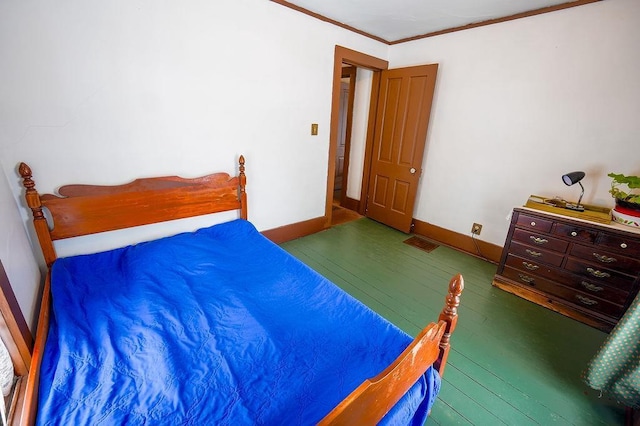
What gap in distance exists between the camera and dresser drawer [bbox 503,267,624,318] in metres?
1.97

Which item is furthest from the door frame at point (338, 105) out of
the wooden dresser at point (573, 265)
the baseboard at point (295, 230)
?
the wooden dresser at point (573, 265)

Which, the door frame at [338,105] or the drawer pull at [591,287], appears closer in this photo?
the drawer pull at [591,287]

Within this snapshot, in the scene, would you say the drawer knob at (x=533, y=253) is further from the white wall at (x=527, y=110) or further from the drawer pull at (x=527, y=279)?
the white wall at (x=527, y=110)

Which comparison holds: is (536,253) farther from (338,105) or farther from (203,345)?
(203,345)

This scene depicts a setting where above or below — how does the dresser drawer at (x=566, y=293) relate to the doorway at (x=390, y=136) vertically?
below

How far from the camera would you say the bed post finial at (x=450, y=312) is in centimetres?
101

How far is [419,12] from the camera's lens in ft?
8.20

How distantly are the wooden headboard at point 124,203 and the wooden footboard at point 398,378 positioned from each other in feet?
6.38

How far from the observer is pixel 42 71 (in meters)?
1.53

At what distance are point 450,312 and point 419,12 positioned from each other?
8.94 ft

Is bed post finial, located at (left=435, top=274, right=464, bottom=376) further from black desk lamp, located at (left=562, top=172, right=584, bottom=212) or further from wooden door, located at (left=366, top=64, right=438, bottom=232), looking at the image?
wooden door, located at (left=366, top=64, right=438, bottom=232)

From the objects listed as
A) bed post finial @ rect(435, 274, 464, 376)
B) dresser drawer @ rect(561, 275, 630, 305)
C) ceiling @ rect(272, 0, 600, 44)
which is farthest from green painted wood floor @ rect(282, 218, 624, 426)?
ceiling @ rect(272, 0, 600, 44)

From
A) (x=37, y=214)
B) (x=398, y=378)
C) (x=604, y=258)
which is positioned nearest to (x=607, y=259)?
(x=604, y=258)

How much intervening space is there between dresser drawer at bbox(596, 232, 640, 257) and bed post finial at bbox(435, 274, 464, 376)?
1727 mm
